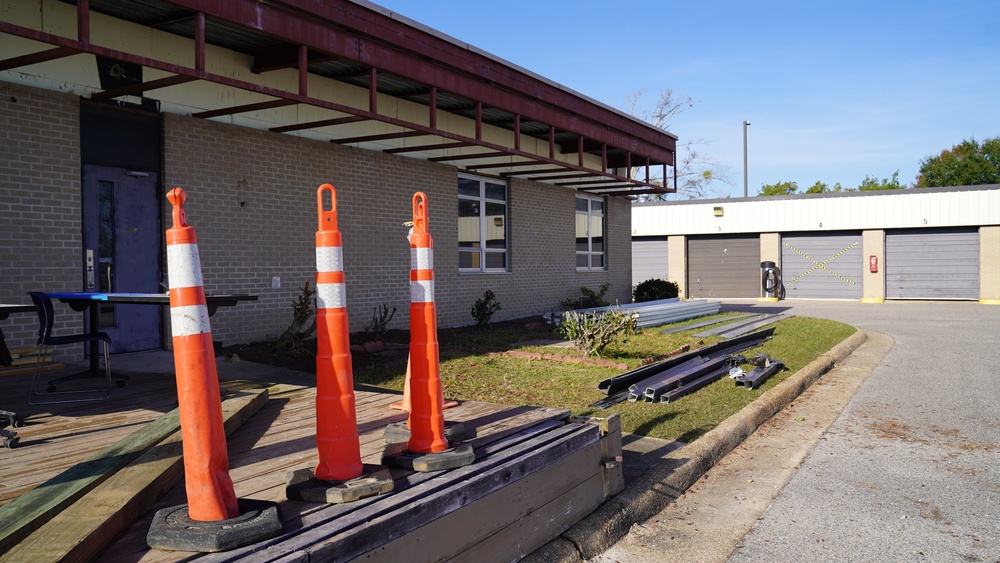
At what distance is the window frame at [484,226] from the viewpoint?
1520 centimetres

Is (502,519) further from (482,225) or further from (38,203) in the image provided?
(482,225)

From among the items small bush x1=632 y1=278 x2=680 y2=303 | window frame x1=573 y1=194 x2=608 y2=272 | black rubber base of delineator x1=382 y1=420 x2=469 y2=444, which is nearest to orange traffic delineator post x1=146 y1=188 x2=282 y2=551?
black rubber base of delineator x1=382 y1=420 x2=469 y2=444

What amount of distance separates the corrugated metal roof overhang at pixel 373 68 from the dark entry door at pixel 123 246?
1.11 meters

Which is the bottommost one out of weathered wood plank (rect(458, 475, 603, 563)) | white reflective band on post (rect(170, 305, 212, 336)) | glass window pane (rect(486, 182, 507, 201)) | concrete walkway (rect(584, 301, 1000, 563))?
concrete walkway (rect(584, 301, 1000, 563))

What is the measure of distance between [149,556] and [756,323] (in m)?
16.3

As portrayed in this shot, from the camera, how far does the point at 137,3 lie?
7961 mm

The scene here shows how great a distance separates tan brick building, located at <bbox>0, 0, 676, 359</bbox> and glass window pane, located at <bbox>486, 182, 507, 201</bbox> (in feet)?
0.15

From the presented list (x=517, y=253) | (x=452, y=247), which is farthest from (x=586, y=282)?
(x=452, y=247)

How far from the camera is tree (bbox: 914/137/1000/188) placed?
190 feet

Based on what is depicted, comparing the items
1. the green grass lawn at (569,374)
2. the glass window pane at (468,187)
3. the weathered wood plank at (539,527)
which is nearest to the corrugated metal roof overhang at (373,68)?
the glass window pane at (468,187)

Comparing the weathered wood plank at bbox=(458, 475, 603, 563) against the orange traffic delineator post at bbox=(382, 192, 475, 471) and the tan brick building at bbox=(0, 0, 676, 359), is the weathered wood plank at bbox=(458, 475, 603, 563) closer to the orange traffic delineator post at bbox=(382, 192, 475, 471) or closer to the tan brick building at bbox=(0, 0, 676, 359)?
the orange traffic delineator post at bbox=(382, 192, 475, 471)

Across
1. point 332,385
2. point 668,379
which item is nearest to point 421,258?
point 332,385

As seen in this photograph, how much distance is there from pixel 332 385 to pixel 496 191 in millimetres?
13375

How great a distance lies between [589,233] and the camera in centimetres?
2014
